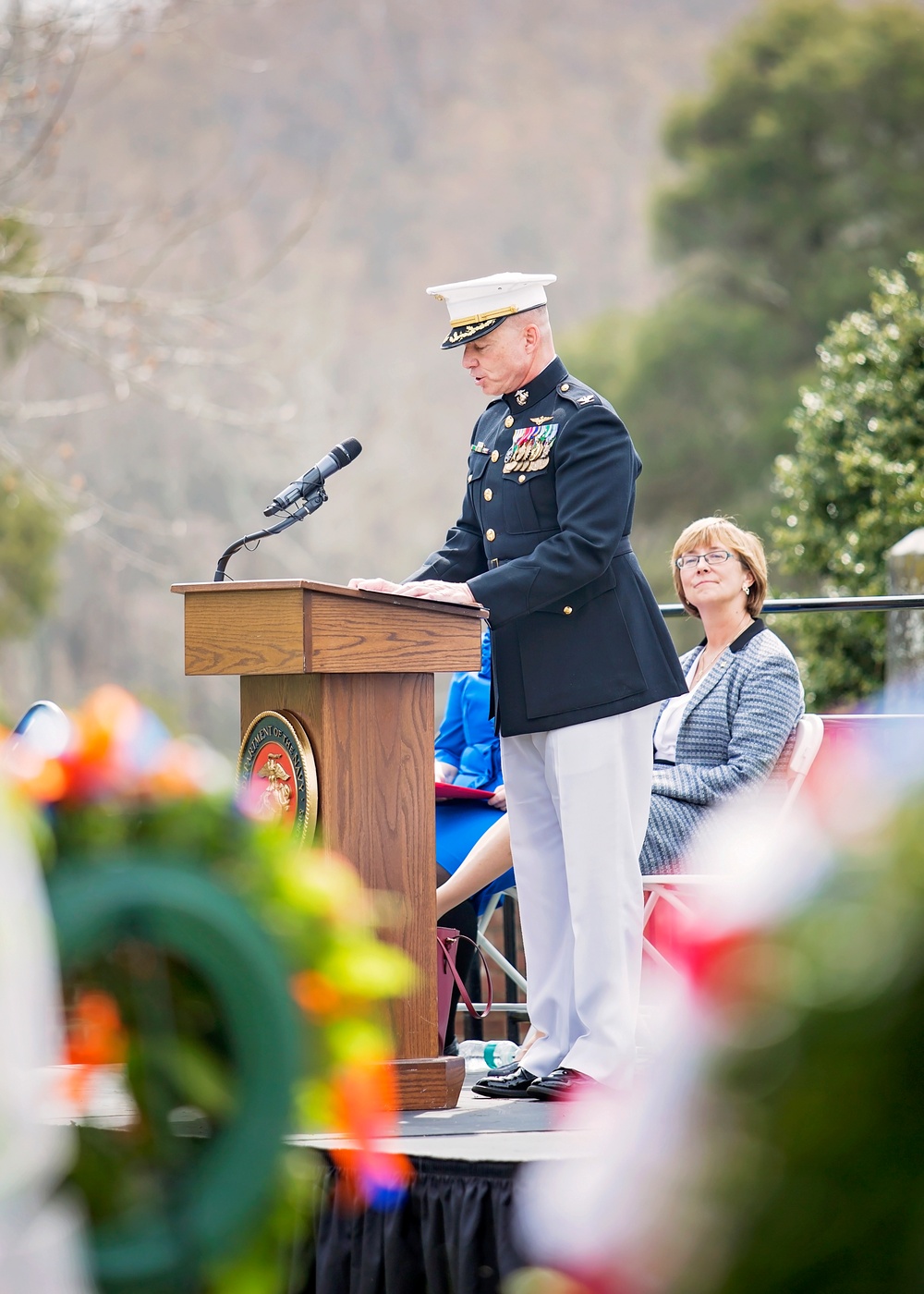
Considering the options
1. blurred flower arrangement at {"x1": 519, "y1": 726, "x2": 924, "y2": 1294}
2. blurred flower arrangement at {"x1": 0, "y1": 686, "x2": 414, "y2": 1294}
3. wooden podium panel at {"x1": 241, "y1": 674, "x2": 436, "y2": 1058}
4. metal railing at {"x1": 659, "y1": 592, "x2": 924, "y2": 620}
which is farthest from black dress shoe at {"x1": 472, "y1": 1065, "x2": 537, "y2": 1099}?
blurred flower arrangement at {"x1": 519, "y1": 726, "x2": 924, "y2": 1294}

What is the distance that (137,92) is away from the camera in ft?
74.5

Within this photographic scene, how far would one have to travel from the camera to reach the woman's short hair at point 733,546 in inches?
144

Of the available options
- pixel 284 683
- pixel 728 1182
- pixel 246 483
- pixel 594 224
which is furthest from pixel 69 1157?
pixel 594 224

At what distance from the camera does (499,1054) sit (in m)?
3.50

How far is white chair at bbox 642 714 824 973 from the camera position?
10.9ft

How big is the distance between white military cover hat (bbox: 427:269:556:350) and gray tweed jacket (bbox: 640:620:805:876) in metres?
1.11

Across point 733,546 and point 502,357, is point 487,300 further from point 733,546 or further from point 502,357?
point 733,546

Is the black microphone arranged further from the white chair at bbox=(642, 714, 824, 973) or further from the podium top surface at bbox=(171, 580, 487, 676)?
the white chair at bbox=(642, 714, 824, 973)

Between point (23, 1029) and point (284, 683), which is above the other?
point (284, 683)

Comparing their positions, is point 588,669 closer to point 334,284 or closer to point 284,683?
point 284,683

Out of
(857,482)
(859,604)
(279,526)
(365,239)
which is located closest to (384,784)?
(279,526)

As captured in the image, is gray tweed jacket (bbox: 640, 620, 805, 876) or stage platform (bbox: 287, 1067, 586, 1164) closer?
stage platform (bbox: 287, 1067, 586, 1164)

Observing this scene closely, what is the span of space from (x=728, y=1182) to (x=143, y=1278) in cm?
31

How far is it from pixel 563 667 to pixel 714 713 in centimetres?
84
